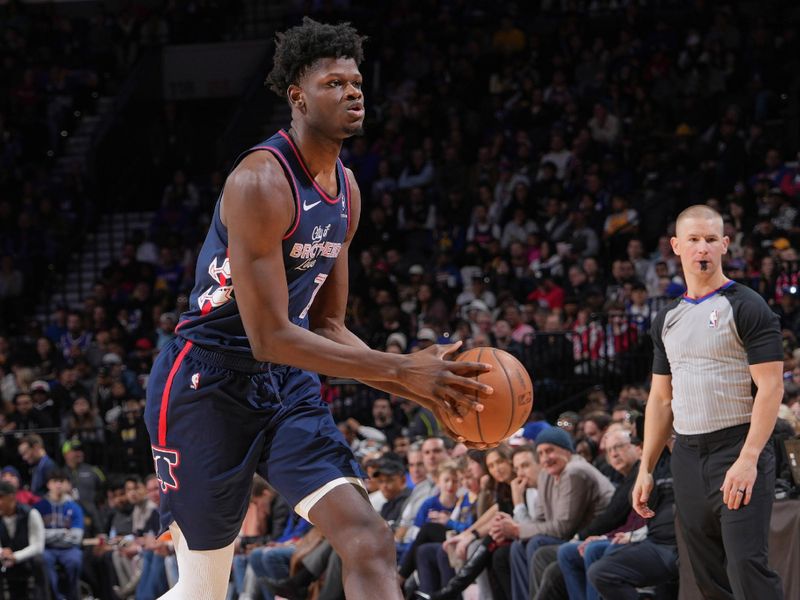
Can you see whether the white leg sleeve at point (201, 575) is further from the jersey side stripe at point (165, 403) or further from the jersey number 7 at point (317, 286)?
the jersey number 7 at point (317, 286)

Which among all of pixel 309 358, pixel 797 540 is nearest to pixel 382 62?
pixel 797 540

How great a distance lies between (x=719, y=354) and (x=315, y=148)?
230cm

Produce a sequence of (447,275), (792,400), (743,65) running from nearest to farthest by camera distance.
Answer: (792,400) → (447,275) → (743,65)

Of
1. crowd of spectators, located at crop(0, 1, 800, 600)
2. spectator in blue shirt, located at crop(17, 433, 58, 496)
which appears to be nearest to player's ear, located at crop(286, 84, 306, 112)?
crowd of spectators, located at crop(0, 1, 800, 600)

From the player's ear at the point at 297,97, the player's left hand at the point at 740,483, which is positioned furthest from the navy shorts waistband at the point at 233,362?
the player's left hand at the point at 740,483

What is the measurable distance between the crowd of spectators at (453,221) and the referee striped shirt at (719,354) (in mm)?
3022

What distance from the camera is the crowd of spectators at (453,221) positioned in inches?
477

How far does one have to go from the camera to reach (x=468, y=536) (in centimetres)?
853

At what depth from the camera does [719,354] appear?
5.61 metres

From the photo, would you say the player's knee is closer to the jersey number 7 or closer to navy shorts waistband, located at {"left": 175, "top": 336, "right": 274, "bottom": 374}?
navy shorts waistband, located at {"left": 175, "top": 336, "right": 274, "bottom": 374}

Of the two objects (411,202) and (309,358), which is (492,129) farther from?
(309,358)

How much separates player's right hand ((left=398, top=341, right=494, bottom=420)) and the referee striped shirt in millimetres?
2048

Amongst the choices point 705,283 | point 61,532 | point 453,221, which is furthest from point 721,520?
point 453,221

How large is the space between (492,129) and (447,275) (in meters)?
3.27
